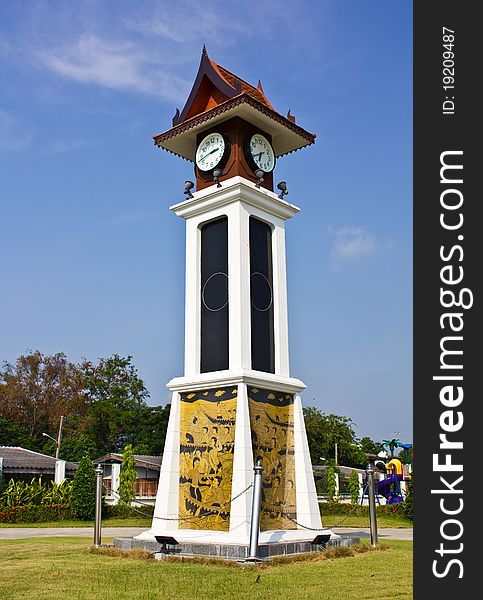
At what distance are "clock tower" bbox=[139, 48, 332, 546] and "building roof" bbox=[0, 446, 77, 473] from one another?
68.1 feet

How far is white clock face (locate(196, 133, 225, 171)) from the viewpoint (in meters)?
13.7

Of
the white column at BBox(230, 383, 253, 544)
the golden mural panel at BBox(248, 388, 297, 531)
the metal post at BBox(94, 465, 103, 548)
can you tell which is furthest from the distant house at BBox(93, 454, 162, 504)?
the white column at BBox(230, 383, 253, 544)

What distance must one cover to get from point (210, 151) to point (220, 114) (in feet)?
3.03

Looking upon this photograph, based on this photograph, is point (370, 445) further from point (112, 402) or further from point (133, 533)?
point (133, 533)

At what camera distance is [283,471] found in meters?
12.3

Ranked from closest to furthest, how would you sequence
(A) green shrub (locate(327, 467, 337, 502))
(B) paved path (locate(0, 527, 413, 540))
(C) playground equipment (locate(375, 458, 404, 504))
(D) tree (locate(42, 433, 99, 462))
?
(B) paved path (locate(0, 527, 413, 540)) → (C) playground equipment (locate(375, 458, 404, 504)) → (A) green shrub (locate(327, 467, 337, 502)) → (D) tree (locate(42, 433, 99, 462))

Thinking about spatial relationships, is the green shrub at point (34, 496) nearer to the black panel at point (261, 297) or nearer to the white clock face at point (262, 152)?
the black panel at point (261, 297)

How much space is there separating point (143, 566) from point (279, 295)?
20.5 feet

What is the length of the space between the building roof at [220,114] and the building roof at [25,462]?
2134 cm

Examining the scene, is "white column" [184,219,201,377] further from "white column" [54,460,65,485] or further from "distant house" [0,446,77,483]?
"white column" [54,460,65,485]

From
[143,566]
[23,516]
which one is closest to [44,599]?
[143,566]

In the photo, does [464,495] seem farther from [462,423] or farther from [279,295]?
[279,295]

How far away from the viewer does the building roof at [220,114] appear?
13.3 metres

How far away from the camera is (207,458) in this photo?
11891mm
